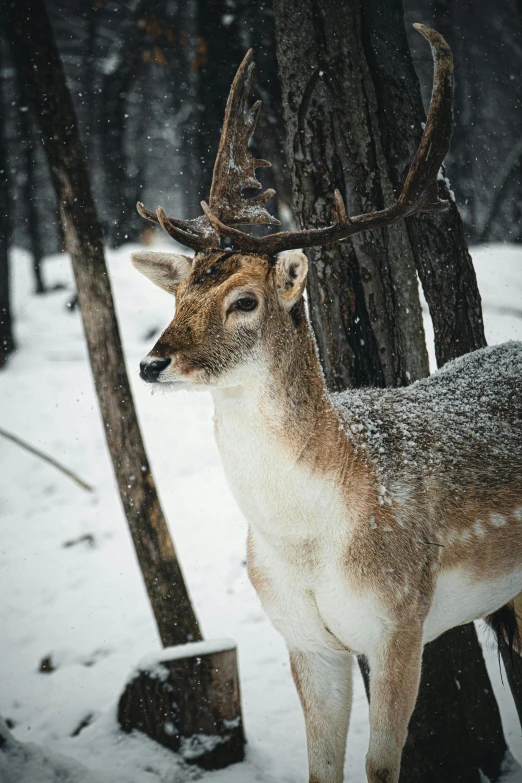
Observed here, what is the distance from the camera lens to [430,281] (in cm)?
405

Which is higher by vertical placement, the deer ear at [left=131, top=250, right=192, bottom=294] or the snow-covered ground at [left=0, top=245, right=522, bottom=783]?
the deer ear at [left=131, top=250, right=192, bottom=294]

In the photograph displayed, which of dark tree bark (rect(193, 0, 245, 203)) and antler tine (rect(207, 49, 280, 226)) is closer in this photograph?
antler tine (rect(207, 49, 280, 226))

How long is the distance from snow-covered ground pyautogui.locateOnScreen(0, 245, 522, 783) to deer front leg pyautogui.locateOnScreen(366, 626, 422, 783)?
1415mm

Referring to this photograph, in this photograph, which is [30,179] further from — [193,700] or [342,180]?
[193,700]

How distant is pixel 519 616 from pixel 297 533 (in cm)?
171

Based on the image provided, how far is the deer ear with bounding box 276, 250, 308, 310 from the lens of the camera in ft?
9.02

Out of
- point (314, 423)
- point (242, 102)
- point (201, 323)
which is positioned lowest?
point (314, 423)

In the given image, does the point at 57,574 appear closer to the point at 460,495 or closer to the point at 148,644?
the point at 148,644

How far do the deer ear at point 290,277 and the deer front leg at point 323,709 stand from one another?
156cm

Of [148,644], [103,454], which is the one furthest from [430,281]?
[103,454]

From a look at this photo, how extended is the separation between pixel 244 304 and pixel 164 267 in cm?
61

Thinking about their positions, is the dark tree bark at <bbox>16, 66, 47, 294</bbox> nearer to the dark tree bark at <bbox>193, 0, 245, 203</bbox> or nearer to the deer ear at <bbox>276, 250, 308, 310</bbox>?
the dark tree bark at <bbox>193, 0, 245, 203</bbox>

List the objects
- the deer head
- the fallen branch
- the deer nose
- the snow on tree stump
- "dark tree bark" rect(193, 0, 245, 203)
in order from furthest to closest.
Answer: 1. "dark tree bark" rect(193, 0, 245, 203)
2. the fallen branch
3. the snow on tree stump
4. the deer head
5. the deer nose

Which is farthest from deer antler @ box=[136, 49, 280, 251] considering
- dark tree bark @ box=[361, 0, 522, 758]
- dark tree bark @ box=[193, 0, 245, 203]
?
dark tree bark @ box=[193, 0, 245, 203]
